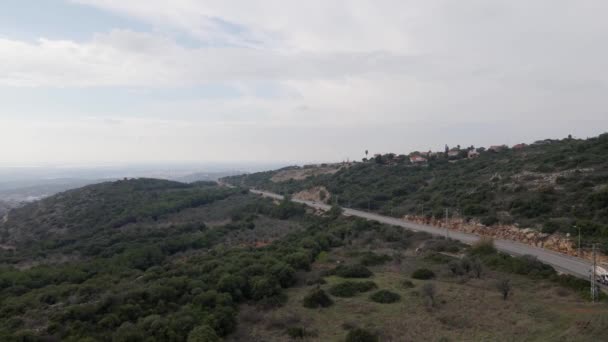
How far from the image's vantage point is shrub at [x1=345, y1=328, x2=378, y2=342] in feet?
44.4

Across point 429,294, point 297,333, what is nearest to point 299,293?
point 297,333

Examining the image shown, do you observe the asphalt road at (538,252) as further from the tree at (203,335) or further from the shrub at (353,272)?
the tree at (203,335)

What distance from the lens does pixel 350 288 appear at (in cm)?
1995

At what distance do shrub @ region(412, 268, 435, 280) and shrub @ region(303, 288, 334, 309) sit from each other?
21.1 feet

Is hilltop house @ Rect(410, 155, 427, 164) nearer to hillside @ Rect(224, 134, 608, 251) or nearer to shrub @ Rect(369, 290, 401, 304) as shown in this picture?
hillside @ Rect(224, 134, 608, 251)

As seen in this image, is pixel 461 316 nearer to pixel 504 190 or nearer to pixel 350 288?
pixel 350 288

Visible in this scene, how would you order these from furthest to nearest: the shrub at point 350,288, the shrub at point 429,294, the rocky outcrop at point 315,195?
the rocky outcrop at point 315,195 < the shrub at point 350,288 < the shrub at point 429,294

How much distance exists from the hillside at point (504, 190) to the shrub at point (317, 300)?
16723 millimetres

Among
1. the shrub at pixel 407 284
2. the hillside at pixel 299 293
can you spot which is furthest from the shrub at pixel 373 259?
the shrub at pixel 407 284

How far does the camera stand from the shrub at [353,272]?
22.5 meters

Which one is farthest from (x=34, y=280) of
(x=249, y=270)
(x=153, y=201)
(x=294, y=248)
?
(x=153, y=201)

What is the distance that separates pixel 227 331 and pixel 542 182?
33.5m

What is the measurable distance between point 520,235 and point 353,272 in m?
14.6

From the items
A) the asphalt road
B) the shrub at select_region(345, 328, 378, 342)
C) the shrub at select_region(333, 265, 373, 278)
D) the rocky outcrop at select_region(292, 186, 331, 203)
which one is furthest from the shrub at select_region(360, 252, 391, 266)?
the rocky outcrop at select_region(292, 186, 331, 203)
